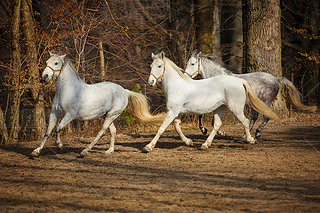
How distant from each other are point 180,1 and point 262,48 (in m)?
5.41

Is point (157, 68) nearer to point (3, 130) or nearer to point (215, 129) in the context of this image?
point (215, 129)

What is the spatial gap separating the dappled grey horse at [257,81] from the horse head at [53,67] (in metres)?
3.23

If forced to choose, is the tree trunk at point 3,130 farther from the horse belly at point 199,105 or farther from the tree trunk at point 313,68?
the tree trunk at point 313,68

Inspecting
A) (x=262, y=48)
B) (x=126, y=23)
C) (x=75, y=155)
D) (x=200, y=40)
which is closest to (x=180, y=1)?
(x=200, y=40)

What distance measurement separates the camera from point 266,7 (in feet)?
41.7

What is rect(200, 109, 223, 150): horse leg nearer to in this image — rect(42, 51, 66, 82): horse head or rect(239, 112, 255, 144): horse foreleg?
rect(239, 112, 255, 144): horse foreleg

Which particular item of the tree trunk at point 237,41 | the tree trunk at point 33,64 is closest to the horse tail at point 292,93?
the tree trunk at point 33,64

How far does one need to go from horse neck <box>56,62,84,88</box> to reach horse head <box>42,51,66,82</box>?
8 cm

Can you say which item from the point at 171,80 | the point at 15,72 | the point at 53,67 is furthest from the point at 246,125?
the point at 15,72

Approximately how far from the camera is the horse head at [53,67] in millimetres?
7044

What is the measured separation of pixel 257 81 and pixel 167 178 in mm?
4295

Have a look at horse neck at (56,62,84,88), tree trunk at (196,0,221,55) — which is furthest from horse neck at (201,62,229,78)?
tree trunk at (196,0,221,55)

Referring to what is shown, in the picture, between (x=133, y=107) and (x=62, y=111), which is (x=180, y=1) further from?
(x=62, y=111)

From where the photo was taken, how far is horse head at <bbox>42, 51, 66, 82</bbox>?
7.04 metres
